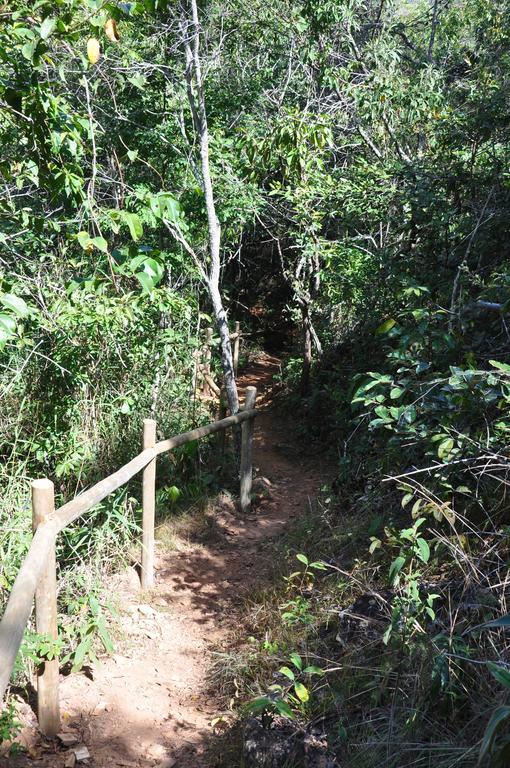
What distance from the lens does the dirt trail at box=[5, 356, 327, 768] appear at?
3.59 m

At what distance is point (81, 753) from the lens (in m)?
3.41

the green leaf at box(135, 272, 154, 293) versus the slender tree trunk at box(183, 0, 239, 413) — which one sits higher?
the slender tree trunk at box(183, 0, 239, 413)

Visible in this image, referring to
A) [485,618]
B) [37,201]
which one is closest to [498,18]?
[37,201]

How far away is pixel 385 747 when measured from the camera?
110 inches

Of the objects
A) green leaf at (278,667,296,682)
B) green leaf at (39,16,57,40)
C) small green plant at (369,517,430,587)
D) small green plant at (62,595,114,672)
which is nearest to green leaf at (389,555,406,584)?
small green plant at (369,517,430,587)

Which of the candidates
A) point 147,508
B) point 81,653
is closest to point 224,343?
point 147,508

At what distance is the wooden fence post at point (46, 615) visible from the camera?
3271 millimetres

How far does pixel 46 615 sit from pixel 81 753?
0.70 metres

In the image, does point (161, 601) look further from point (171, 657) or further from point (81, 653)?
point (81, 653)

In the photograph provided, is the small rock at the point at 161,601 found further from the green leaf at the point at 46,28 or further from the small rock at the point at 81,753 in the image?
the green leaf at the point at 46,28

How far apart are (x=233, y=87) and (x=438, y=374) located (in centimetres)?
541

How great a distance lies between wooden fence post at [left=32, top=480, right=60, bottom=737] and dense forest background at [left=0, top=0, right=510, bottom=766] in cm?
64

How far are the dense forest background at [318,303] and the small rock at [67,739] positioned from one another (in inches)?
26.2

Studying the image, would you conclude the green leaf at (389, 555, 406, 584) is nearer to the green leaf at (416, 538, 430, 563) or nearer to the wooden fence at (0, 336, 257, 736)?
the green leaf at (416, 538, 430, 563)
